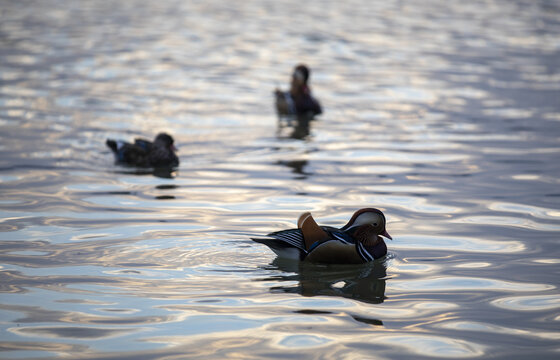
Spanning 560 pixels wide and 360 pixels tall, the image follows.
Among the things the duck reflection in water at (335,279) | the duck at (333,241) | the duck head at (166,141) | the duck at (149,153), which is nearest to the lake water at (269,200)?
the duck reflection in water at (335,279)

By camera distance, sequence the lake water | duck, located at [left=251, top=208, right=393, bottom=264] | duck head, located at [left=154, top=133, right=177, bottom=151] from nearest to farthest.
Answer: the lake water → duck, located at [left=251, top=208, right=393, bottom=264] → duck head, located at [left=154, top=133, right=177, bottom=151]

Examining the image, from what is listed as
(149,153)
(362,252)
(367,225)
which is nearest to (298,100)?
(149,153)

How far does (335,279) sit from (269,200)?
321cm

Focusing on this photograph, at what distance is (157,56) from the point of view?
2477 cm

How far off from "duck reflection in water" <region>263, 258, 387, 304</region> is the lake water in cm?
3

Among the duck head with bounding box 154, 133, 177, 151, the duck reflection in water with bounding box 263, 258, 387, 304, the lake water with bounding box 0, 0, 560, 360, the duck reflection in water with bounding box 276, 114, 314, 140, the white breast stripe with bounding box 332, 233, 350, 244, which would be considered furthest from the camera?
the duck reflection in water with bounding box 276, 114, 314, 140

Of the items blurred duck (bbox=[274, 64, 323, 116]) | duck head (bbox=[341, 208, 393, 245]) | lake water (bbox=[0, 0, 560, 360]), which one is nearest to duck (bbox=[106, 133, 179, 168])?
lake water (bbox=[0, 0, 560, 360])

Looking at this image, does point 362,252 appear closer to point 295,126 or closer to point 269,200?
point 269,200

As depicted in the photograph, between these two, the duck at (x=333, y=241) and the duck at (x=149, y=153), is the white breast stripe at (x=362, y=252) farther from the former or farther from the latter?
the duck at (x=149, y=153)

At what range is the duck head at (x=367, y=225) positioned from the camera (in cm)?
877

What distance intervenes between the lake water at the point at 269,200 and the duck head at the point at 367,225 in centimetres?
34

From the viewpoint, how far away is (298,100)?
17.9 metres

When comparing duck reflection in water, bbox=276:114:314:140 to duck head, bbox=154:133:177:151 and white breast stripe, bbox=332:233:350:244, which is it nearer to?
duck head, bbox=154:133:177:151

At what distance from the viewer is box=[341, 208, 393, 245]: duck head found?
877 cm
